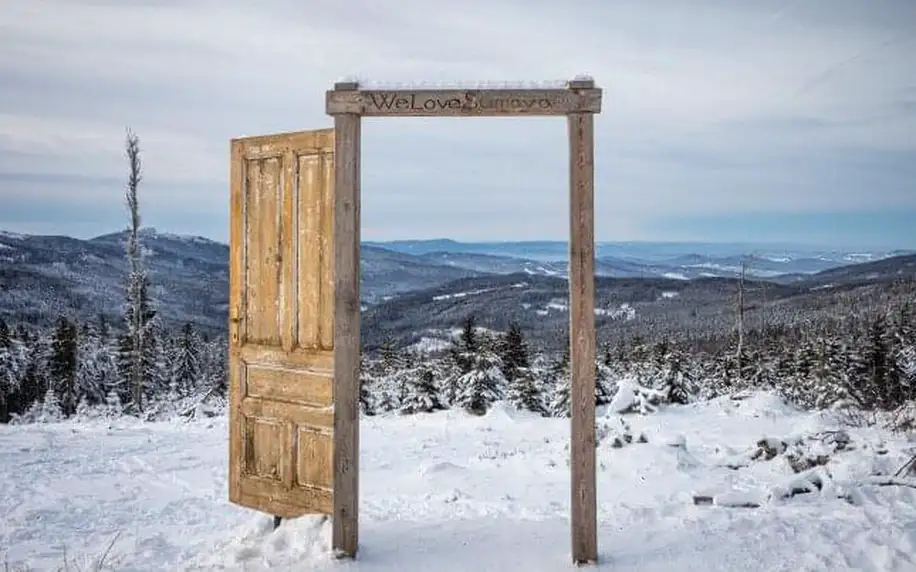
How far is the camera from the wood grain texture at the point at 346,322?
A: 462 centimetres

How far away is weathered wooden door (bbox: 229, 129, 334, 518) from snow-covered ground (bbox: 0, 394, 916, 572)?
0.37m

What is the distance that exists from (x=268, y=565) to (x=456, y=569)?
4.15 feet

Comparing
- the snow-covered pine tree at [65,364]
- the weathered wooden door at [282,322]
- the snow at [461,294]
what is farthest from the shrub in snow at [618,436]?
the snow at [461,294]

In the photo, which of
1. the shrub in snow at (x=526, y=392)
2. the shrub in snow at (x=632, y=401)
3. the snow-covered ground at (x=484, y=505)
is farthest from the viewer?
the shrub in snow at (x=526, y=392)

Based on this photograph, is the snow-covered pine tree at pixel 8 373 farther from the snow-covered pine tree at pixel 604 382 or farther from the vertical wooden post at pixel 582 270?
the vertical wooden post at pixel 582 270

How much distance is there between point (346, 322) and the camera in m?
4.66

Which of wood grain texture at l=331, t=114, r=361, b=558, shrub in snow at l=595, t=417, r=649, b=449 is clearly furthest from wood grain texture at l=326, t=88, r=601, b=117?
shrub in snow at l=595, t=417, r=649, b=449

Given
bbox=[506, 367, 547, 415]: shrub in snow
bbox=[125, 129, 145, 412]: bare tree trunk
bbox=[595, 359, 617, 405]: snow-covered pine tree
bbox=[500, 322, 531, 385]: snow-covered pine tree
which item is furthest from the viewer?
bbox=[500, 322, 531, 385]: snow-covered pine tree

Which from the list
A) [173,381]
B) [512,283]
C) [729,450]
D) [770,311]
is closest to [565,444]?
[729,450]

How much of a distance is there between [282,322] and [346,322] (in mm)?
856

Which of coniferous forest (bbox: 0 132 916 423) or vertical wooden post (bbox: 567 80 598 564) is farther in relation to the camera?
coniferous forest (bbox: 0 132 916 423)

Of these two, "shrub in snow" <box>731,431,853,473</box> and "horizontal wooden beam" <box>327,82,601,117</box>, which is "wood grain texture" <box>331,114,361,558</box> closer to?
"horizontal wooden beam" <box>327,82,601,117</box>

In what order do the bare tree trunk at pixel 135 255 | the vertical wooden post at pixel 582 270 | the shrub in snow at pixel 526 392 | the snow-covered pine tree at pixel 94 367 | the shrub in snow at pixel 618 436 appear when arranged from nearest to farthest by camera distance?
the vertical wooden post at pixel 582 270, the shrub in snow at pixel 618 436, the bare tree trunk at pixel 135 255, the shrub in snow at pixel 526 392, the snow-covered pine tree at pixel 94 367

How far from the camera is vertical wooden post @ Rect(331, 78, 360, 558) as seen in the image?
15.2 feet
